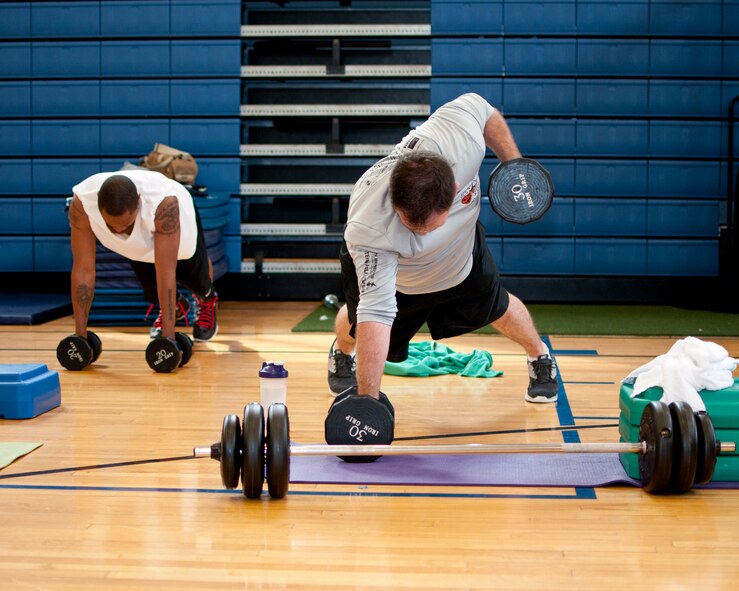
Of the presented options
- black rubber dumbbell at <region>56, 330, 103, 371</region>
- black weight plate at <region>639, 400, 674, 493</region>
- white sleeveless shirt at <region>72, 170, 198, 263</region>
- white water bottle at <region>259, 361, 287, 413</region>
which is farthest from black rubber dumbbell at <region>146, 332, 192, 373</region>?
black weight plate at <region>639, 400, 674, 493</region>

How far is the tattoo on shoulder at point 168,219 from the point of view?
4.55m

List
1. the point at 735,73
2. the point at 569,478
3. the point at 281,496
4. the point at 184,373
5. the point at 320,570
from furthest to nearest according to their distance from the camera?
the point at 735,73 < the point at 184,373 < the point at 569,478 < the point at 281,496 < the point at 320,570

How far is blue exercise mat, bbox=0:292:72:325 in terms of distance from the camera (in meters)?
6.45

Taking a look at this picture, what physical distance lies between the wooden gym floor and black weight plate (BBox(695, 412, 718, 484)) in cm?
10

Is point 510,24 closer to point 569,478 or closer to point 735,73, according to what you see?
point 735,73

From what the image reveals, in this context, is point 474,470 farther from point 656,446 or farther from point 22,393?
point 22,393

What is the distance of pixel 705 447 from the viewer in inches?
102

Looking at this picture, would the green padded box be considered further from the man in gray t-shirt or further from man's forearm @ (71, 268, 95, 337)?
man's forearm @ (71, 268, 95, 337)

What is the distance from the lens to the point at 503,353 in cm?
531

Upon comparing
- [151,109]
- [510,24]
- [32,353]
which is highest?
[510,24]

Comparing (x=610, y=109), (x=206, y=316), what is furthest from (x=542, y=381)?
(x=610, y=109)

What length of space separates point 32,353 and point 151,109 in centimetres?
307

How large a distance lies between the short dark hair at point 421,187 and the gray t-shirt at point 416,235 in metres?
0.16

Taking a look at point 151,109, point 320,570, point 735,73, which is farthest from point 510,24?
point 320,570
